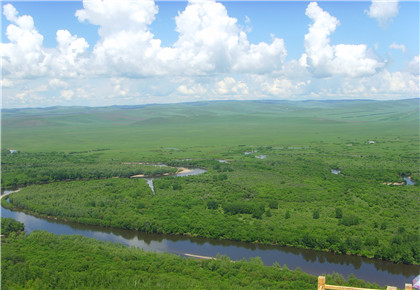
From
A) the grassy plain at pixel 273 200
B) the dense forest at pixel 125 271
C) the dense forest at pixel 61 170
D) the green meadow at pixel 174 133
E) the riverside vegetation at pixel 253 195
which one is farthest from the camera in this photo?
the green meadow at pixel 174 133

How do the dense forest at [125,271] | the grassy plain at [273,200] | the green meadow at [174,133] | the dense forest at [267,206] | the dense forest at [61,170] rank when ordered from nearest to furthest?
the dense forest at [125,271], the dense forest at [267,206], the grassy plain at [273,200], the dense forest at [61,170], the green meadow at [174,133]

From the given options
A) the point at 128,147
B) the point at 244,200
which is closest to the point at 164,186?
the point at 244,200

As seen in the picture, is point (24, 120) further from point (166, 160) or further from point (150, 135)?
point (166, 160)

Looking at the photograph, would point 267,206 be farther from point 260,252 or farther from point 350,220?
point 260,252

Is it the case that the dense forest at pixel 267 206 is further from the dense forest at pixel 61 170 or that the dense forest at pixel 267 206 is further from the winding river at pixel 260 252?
the dense forest at pixel 61 170

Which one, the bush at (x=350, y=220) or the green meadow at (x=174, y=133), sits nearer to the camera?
the bush at (x=350, y=220)

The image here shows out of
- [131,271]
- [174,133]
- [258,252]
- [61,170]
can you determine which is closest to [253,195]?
[258,252]

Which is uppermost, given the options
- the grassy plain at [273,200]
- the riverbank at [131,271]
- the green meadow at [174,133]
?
the riverbank at [131,271]

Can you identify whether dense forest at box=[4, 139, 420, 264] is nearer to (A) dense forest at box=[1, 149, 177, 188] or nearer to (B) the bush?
(B) the bush

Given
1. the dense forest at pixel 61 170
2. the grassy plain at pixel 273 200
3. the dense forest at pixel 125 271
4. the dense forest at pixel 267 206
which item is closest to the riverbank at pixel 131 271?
the dense forest at pixel 125 271

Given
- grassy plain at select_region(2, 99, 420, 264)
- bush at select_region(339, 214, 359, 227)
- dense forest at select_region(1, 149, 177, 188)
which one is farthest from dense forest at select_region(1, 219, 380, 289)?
dense forest at select_region(1, 149, 177, 188)
